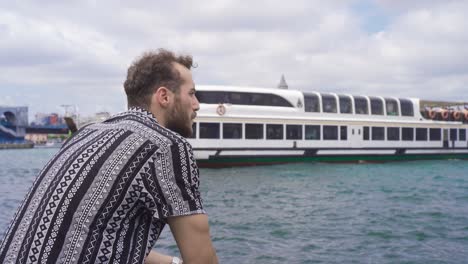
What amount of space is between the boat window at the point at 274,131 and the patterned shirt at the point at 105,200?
19433mm

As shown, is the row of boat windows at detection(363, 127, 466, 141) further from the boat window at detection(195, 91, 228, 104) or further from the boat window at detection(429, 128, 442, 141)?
the boat window at detection(195, 91, 228, 104)

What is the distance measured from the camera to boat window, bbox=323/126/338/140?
2260cm

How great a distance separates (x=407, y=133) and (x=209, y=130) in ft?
34.3

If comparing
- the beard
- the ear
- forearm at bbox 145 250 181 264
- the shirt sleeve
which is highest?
the ear

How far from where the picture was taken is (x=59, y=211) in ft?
4.87

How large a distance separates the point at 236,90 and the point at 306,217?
12.1 metres

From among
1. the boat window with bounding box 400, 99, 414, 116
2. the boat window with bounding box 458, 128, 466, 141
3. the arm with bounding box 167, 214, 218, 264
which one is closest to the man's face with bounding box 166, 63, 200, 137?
the arm with bounding box 167, 214, 218, 264

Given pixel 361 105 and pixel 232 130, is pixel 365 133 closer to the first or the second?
pixel 361 105

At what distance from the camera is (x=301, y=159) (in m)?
21.8

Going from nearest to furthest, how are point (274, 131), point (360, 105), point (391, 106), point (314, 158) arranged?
point (274, 131), point (314, 158), point (360, 105), point (391, 106)

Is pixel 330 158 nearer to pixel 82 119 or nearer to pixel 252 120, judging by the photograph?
pixel 252 120

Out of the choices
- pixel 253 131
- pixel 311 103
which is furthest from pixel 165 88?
pixel 311 103

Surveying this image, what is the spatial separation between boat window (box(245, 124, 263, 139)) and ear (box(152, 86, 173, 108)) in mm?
18696

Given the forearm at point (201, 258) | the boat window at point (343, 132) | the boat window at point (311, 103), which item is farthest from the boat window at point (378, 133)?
the forearm at point (201, 258)
